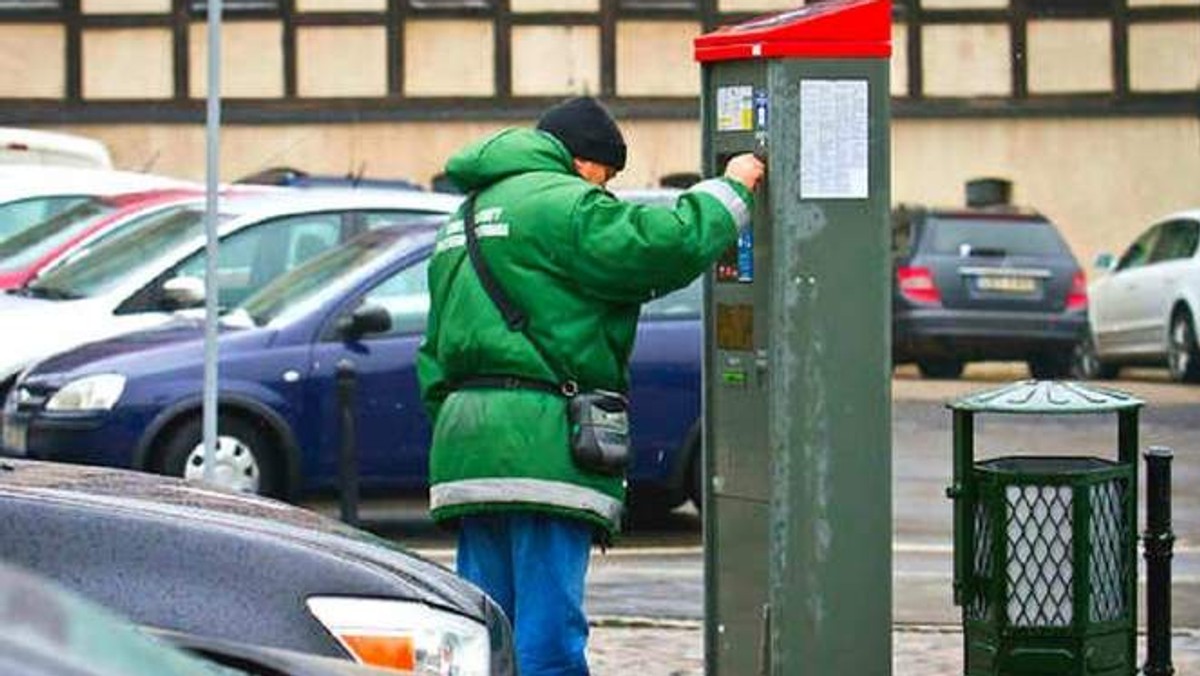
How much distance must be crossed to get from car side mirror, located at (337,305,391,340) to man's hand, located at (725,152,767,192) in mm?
6309

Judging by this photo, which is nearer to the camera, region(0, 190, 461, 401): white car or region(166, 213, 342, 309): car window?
region(0, 190, 461, 401): white car

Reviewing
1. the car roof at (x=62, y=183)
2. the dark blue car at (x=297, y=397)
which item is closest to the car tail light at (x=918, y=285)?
the car roof at (x=62, y=183)

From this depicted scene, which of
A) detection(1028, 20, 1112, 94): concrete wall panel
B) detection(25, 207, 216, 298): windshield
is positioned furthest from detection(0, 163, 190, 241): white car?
detection(1028, 20, 1112, 94): concrete wall panel

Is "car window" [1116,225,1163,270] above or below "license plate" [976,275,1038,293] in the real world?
above

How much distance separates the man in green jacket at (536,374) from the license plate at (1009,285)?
792 inches

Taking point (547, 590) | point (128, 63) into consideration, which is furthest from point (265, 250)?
point (128, 63)

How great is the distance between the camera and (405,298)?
15188 mm

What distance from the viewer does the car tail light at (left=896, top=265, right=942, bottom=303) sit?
28031mm

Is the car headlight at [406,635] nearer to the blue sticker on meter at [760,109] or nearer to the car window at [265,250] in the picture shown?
the blue sticker on meter at [760,109]

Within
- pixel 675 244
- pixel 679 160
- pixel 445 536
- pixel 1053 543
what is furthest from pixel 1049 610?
A: pixel 679 160

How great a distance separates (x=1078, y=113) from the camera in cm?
3681

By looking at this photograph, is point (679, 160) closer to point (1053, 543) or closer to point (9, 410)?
point (9, 410)

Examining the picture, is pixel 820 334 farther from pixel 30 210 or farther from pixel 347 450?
pixel 30 210

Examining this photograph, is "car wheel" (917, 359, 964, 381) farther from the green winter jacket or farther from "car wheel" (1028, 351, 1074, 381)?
the green winter jacket
